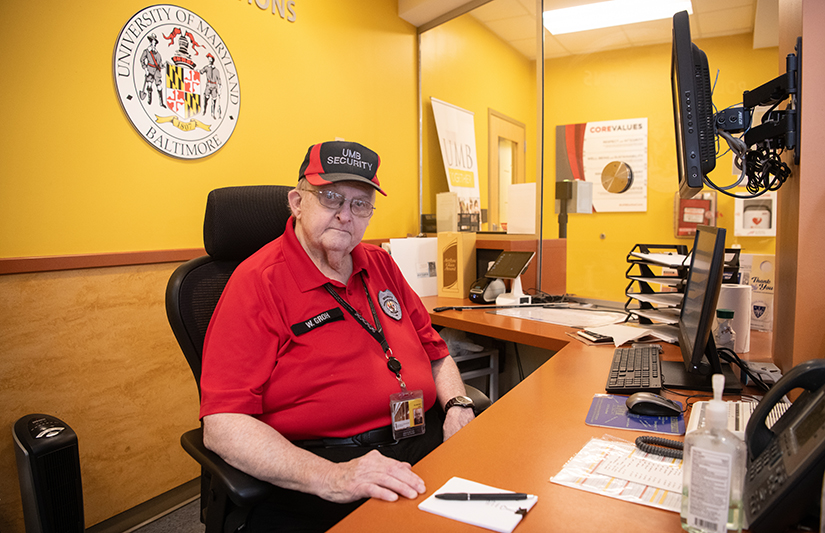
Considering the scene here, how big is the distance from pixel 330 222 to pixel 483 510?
0.84 meters

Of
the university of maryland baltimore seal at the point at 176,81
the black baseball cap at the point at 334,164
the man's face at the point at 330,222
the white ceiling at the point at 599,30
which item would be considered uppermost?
the white ceiling at the point at 599,30

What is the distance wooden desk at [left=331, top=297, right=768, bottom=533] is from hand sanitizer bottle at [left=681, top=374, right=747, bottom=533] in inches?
2.9

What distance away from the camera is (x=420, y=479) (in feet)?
2.64

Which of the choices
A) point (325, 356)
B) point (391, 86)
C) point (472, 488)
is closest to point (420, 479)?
Result: point (472, 488)

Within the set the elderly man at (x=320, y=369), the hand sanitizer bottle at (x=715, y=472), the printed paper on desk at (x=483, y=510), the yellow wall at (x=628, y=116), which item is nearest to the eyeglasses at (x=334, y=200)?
the elderly man at (x=320, y=369)

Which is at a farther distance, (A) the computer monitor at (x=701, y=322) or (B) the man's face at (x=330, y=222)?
(B) the man's face at (x=330, y=222)

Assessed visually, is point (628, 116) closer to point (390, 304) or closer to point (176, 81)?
point (390, 304)

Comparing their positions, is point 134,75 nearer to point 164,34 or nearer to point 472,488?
point 164,34

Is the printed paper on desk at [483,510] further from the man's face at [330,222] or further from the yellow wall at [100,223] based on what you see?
the yellow wall at [100,223]

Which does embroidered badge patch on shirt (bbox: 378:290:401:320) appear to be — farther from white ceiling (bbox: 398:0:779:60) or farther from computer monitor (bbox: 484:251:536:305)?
white ceiling (bbox: 398:0:779:60)

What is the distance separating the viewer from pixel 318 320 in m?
1.21

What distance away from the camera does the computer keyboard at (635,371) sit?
1.21 m

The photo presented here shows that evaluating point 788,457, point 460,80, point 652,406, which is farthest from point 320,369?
point 460,80

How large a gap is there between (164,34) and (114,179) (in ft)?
2.20
